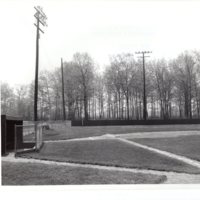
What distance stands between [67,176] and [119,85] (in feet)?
128

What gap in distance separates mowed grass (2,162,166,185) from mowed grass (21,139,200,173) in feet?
5.92

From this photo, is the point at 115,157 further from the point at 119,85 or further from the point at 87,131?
the point at 119,85

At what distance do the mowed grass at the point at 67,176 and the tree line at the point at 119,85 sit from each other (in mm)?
29576

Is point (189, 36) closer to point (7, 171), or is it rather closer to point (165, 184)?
point (165, 184)

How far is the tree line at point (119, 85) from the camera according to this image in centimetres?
4325

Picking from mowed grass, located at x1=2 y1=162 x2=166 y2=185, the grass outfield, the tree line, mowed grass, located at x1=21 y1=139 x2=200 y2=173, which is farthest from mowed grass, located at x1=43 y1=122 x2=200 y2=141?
mowed grass, located at x1=2 y1=162 x2=166 y2=185

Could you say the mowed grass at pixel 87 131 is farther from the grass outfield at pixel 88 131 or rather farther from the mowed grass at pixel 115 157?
the mowed grass at pixel 115 157

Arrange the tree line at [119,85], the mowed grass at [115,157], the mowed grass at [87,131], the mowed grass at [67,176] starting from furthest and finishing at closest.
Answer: the tree line at [119,85], the mowed grass at [87,131], the mowed grass at [115,157], the mowed grass at [67,176]

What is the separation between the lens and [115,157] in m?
13.9

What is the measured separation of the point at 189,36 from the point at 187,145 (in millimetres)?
8100

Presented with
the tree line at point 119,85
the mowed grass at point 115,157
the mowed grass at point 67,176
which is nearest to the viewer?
the mowed grass at point 67,176

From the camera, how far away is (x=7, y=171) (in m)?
10.2

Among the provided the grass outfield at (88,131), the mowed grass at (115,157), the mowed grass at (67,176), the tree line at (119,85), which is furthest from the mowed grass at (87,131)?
the mowed grass at (67,176)

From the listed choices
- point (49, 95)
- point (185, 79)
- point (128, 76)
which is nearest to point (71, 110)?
point (49, 95)
